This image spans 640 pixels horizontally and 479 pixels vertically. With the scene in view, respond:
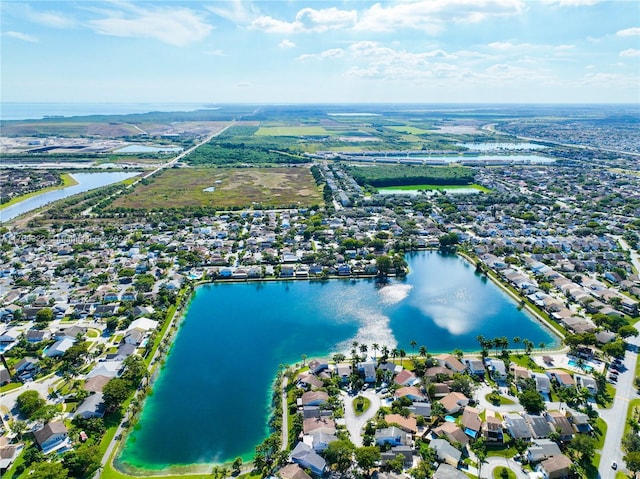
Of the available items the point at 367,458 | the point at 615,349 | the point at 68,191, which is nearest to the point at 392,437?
the point at 367,458

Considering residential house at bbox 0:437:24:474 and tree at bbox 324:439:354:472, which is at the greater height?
tree at bbox 324:439:354:472

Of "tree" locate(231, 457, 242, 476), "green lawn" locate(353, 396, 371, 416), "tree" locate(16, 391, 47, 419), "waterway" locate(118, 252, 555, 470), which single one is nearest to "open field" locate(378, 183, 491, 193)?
"waterway" locate(118, 252, 555, 470)

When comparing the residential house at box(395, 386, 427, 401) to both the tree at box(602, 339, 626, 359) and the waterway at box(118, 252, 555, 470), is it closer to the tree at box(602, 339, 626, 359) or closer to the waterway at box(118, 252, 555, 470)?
the waterway at box(118, 252, 555, 470)

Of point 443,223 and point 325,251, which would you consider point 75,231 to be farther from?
point 443,223

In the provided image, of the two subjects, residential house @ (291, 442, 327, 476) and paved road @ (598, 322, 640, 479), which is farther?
paved road @ (598, 322, 640, 479)

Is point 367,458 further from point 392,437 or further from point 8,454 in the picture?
point 8,454
